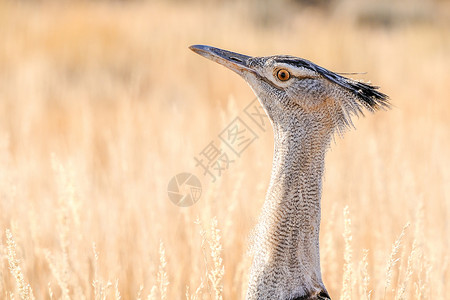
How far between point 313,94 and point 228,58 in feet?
1.07

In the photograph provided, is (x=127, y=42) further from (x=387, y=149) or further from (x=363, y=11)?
(x=363, y=11)

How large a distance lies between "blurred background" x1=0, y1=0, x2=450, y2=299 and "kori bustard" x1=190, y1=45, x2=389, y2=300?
0.10m

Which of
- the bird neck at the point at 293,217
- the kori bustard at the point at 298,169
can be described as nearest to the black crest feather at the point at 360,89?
the kori bustard at the point at 298,169

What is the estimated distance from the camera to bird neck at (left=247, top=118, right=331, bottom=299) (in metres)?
1.64

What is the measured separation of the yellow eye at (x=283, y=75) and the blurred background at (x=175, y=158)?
252 millimetres

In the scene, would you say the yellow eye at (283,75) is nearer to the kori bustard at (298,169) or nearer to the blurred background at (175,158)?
the kori bustard at (298,169)

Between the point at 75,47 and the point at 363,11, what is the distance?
9260 mm

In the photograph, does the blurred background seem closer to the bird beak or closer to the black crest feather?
the black crest feather

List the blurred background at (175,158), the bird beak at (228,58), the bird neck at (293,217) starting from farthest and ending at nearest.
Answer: the blurred background at (175,158) < the bird beak at (228,58) < the bird neck at (293,217)

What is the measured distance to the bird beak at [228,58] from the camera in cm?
181

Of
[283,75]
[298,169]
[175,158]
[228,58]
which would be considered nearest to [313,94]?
[283,75]

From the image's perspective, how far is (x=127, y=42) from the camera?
25.8 feet

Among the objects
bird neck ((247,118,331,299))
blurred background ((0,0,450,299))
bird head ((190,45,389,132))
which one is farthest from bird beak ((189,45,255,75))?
blurred background ((0,0,450,299))

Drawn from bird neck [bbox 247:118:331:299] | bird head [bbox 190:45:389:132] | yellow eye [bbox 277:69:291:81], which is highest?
yellow eye [bbox 277:69:291:81]
